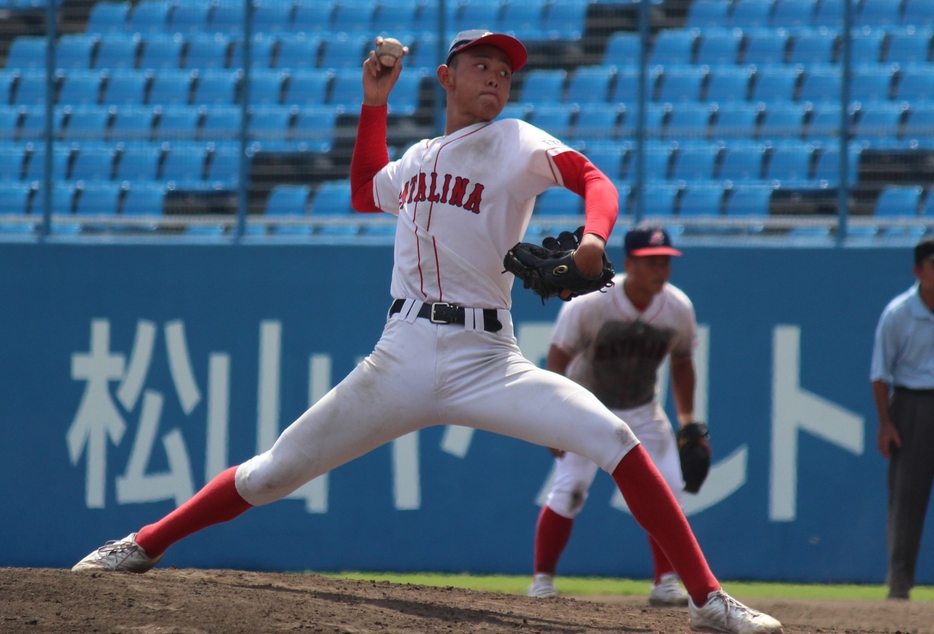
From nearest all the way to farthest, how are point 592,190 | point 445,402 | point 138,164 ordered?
point 592,190, point 445,402, point 138,164

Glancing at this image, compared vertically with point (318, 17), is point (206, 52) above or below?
below

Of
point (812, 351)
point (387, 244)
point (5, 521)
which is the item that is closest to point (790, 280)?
point (812, 351)

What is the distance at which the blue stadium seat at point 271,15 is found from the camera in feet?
28.8

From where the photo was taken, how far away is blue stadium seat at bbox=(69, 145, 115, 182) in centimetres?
830

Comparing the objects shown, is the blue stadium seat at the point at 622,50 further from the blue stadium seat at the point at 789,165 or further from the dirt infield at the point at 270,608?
the dirt infield at the point at 270,608

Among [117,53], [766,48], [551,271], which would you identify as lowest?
[551,271]

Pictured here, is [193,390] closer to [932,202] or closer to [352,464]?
[352,464]

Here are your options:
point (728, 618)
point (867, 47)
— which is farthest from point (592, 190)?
point (867, 47)

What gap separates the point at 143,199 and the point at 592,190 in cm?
561

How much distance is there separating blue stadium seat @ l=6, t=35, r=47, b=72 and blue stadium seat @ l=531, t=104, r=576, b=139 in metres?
3.98

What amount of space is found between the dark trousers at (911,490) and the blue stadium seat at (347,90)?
4.79 metres

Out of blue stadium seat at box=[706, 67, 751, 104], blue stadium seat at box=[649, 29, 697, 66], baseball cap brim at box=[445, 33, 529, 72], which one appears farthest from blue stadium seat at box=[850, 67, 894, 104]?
baseball cap brim at box=[445, 33, 529, 72]

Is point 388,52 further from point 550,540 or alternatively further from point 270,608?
point 550,540

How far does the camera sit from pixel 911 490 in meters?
5.95
